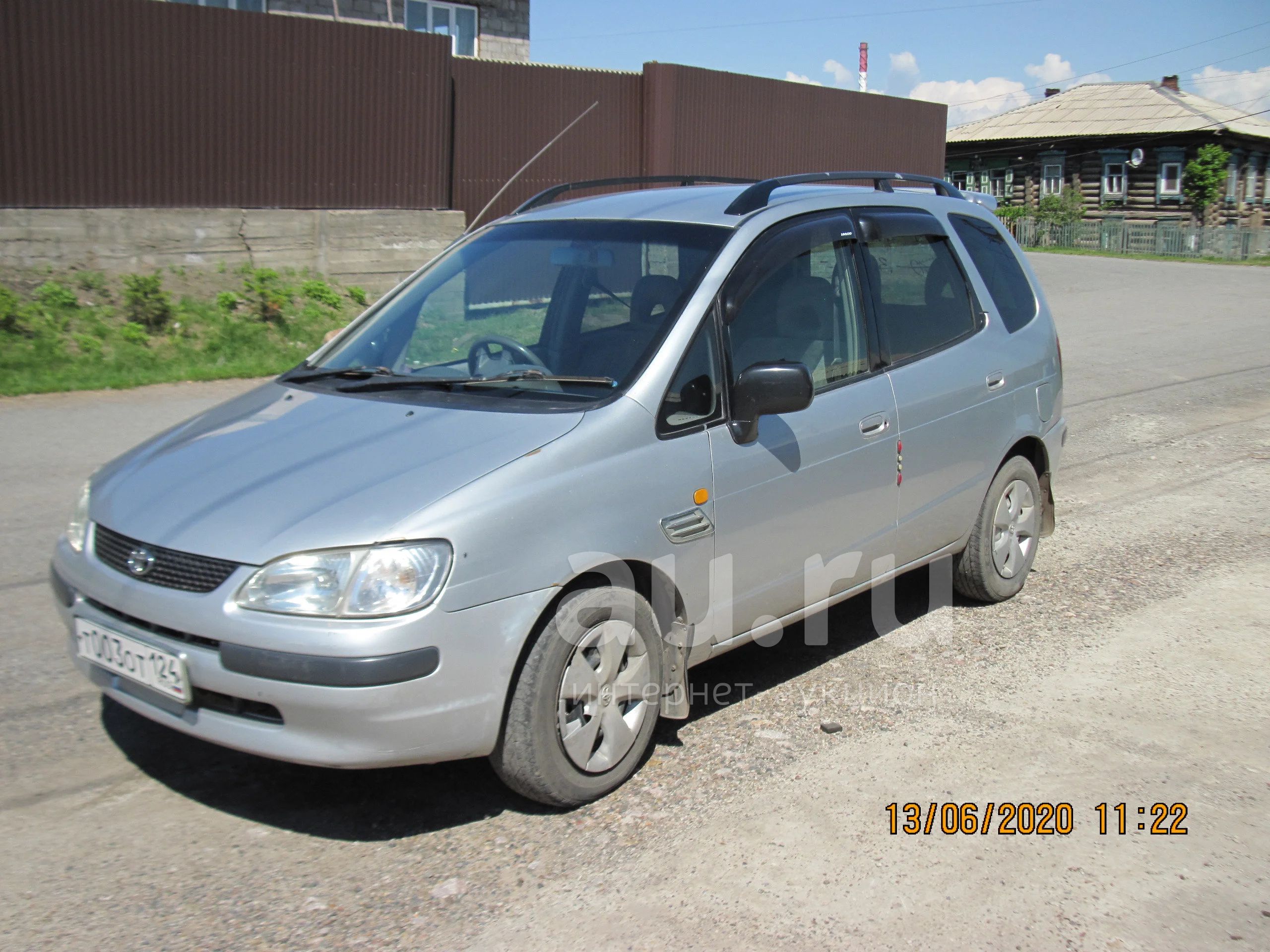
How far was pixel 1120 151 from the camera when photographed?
49.3 m

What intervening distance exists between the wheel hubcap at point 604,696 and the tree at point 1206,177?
48.5 meters

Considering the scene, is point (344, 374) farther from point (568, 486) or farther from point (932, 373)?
point (932, 373)

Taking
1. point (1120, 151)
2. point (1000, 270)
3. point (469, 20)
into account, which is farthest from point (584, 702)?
point (1120, 151)

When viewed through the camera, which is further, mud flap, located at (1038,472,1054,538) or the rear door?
mud flap, located at (1038,472,1054,538)

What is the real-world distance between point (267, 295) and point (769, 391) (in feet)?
34.3

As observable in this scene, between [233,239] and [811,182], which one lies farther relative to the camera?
[233,239]

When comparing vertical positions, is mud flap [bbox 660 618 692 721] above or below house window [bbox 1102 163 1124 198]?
below

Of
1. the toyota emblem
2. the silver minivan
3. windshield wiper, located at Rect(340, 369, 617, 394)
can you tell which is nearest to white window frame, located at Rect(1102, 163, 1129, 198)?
the silver minivan

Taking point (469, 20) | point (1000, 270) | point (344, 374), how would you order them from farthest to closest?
point (469, 20) → point (1000, 270) → point (344, 374)

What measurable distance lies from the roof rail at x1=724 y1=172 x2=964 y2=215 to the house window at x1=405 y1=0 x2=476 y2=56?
52.0 ft

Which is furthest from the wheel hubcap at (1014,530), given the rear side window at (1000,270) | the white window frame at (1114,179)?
the white window frame at (1114,179)

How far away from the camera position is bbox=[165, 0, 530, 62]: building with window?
19281mm

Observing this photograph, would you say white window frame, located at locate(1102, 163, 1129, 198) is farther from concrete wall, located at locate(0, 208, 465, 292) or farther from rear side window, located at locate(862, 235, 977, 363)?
rear side window, located at locate(862, 235, 977, 363)

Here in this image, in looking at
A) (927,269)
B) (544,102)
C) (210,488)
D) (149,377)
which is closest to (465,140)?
(544,102)
